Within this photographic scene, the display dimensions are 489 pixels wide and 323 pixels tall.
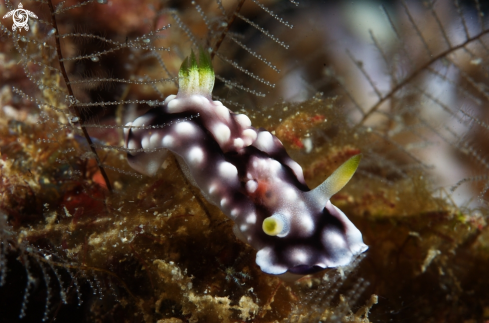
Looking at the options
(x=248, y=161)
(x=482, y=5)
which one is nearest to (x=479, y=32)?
(x=482, y=5)

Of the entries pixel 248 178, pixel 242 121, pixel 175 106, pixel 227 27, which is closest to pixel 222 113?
pixel 242 121

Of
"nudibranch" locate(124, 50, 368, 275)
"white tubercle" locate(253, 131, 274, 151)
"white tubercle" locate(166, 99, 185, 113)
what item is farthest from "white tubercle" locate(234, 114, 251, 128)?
"white tubercle" locate(166, 99, 185, 113)

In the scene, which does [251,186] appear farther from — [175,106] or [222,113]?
[175,106]

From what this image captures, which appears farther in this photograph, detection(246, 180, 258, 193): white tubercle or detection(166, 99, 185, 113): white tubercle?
detection(166, 99, 185, 113): white tubercle

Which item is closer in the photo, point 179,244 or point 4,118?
point 179,244

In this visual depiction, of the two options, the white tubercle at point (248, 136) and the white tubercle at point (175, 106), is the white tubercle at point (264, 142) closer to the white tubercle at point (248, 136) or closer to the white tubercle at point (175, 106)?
the white tubercle at point (248, 136)

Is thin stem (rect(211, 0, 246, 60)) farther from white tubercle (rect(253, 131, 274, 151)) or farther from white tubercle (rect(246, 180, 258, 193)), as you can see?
white tubercle (rect(246, 180, 258, 193))

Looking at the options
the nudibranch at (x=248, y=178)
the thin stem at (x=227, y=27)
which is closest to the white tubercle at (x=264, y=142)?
the nudibranch at (x=248, y=178)

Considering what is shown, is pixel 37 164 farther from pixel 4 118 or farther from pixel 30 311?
pixel 30 311
